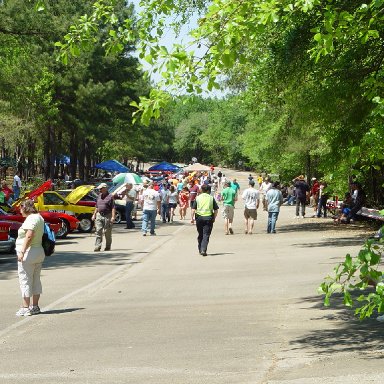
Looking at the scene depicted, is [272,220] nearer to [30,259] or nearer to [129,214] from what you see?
[129,214]

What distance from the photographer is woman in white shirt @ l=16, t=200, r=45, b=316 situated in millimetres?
11852

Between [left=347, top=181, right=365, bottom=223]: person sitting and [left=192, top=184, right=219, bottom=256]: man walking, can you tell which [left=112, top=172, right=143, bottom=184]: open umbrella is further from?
[left=192, top=184, right=219, bottom=256]: man walking

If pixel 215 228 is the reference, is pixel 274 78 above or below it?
above

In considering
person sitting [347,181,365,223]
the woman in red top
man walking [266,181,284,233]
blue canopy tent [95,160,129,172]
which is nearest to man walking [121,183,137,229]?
man walking [266,181,284,233]

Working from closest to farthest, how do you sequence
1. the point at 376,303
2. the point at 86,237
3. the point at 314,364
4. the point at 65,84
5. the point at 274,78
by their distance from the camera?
the point at 376,303 < the point at 314,364 < the point at 274,78 < the point at 86,237 < the point at 65,84

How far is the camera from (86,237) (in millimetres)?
28391

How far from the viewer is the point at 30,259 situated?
11.9m

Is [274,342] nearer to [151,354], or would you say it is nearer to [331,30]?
[151,354]

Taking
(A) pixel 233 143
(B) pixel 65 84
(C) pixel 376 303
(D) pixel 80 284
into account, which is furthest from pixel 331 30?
(A) pixel 233 143

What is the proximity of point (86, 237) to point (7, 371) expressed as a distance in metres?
20.2

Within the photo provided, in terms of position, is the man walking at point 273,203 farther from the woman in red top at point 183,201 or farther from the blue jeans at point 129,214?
the woman in red top at point 183,201

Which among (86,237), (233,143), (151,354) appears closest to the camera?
(151,354)

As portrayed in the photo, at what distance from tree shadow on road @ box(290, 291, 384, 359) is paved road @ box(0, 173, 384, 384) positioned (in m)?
0.01

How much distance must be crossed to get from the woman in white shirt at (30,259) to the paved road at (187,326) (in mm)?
342
